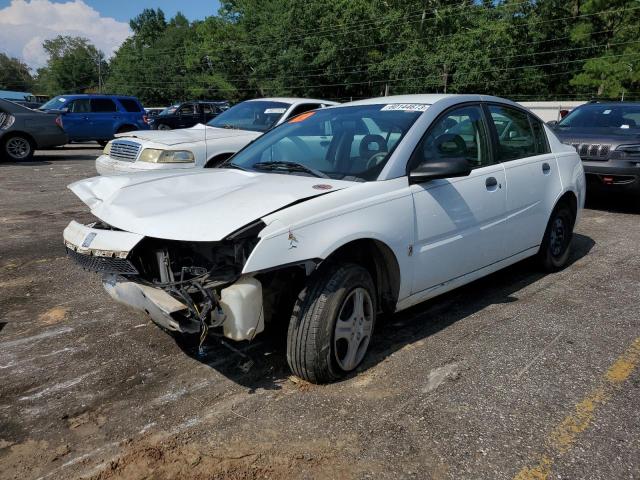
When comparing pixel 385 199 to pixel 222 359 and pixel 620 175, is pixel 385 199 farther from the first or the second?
pixel 620 175

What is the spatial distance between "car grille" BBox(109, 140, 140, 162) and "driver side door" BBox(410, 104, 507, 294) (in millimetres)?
4968

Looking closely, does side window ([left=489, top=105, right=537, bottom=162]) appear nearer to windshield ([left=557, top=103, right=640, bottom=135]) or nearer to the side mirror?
the side mirror

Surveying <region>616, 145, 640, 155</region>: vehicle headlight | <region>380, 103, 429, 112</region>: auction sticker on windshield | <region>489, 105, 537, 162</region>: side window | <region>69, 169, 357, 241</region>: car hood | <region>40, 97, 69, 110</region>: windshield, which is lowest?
<region>616, 145, 640, 155</region>: vehicle headlight

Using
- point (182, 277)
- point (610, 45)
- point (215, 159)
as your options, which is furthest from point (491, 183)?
point (610, 45)

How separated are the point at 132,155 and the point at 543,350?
601 cm

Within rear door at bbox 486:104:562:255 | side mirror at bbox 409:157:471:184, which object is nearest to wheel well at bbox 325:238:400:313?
side mirror at bbox 409:157:471:184

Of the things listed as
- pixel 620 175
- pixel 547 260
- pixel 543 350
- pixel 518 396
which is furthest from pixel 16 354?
pixel 620 175

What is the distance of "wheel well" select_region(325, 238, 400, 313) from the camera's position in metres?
3.34

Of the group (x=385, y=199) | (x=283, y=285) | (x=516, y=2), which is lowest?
(x=283, y=285)

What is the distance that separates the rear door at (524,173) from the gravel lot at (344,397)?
0.56 m

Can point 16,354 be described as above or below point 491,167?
below

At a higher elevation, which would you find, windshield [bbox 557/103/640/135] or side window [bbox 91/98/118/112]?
side window [bbox 91/98/118/112]

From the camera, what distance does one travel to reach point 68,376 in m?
3.31

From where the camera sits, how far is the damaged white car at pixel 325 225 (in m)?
2.85
